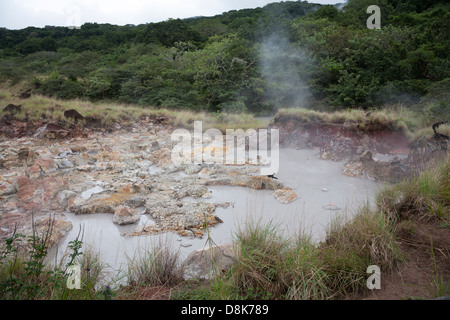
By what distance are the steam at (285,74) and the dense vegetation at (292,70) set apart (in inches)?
2.0

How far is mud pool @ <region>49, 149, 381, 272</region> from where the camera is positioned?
283cm

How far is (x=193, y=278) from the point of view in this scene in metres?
2.19

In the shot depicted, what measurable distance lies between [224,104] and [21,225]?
12.2 m

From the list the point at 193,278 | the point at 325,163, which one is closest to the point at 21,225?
the point at 193,278

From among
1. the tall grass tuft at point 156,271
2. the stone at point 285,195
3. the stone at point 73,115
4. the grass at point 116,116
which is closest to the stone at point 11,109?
the grass at point 116,116

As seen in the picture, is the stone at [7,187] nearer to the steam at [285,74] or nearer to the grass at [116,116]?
the grass at [116,116]

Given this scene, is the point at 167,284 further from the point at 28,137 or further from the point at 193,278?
the point at 28,137

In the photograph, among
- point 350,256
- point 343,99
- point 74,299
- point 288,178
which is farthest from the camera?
point 343,99

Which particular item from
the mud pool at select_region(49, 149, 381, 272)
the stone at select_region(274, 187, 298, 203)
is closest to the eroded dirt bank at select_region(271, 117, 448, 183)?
the mud pool at select_region(49, 149, 381, 272)

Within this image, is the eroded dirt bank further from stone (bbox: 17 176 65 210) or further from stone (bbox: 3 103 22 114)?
stone (bbox: 3 103 22 114)

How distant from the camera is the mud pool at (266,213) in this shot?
2828mm

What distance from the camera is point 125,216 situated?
354cm

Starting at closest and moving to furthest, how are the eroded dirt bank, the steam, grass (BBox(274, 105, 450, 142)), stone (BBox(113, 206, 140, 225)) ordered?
stone (BBox(113, 206, 140, 225))
the eroded dirt bank
grass (BBox(274, 105, 450, 142))
the steam

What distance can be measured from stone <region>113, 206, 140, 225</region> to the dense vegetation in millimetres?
8280
